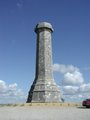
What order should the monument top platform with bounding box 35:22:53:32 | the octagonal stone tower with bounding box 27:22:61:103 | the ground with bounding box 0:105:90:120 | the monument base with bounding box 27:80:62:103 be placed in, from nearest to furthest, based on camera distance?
the ground with bounding box 0:105:90:120 → the monument base with bounding box 27:80:62:103 → the octagonal stone tower with bounding box 27:22:61:103 → the monument top platform with bounding box 35:22:53:32

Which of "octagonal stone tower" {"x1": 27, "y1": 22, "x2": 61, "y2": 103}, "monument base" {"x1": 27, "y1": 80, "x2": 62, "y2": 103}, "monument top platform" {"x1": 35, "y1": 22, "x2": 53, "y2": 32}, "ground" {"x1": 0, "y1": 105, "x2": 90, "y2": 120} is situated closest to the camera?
"ground" {"x1": 0, "y1": 105, "x2": 90, "y2": 120}

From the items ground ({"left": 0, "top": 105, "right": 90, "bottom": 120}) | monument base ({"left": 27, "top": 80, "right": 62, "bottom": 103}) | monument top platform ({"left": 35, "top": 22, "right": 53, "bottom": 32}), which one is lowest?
ground ({"left": 0, "top": 105, "right": 90, "bottom": 120})

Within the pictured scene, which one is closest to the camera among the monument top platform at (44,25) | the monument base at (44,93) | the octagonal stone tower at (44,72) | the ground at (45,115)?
the ground at (45,115)

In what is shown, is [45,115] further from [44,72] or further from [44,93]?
[44,72]

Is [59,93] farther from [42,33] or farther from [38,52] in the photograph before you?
[42,33]

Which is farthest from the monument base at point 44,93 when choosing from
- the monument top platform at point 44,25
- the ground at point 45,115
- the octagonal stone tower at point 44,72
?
the ground at point 45,115

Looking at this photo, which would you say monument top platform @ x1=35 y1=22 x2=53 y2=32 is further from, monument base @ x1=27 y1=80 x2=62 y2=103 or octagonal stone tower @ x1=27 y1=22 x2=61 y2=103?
monument base @ x1=27 y1=80 x2=62 y2=103

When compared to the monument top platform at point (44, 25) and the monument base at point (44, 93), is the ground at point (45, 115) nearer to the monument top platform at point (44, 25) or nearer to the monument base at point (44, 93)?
the monument base at point (44, 93)

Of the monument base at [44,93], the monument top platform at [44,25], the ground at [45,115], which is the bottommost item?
the ground at [45,115]

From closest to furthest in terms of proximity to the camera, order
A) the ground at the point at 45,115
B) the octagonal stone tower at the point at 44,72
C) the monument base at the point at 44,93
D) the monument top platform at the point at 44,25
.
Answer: the ground at the point at 45,115, the monument base at the point at 44,93, the octagonal stone tower at the point at 44,72, the monument top platform at the point at 44,25

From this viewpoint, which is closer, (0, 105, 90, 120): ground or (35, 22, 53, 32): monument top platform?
(0, 105, 90, 120): ground

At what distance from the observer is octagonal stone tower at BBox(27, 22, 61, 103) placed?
4259 cm

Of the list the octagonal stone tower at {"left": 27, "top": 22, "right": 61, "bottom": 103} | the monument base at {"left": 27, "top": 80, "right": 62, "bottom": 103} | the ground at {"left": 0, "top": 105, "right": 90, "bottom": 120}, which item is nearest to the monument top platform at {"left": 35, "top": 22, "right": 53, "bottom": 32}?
the octagonal stone tower at {"left": 27, "top": 22, "right": 61, "bottom": 103}

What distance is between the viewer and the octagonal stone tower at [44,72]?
4259 cm
